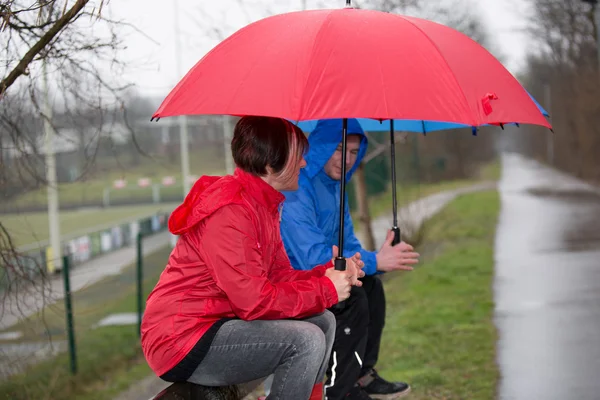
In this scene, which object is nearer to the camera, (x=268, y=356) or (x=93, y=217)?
(x=268, y=356)

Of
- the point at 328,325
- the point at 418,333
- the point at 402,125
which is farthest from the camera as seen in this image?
the point at 418,333

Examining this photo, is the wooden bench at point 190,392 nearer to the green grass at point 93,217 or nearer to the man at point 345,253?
the man at point 345,253

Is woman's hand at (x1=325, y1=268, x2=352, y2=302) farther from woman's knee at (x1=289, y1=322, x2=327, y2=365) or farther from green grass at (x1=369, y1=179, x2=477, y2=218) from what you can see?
green grass at (x1=369, y1=179, x2=477, y2=218)

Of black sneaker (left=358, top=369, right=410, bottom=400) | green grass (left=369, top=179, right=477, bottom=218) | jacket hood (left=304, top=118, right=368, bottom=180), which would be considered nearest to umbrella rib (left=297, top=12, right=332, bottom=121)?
jacket hood (left=304, top=118, right=368, bottom=180)

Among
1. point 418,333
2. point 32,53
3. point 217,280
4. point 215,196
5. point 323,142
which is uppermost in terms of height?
point 32,53

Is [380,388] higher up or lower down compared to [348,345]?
lower down

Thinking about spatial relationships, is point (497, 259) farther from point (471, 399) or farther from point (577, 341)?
point (471, 399)

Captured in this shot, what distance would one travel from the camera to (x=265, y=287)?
301 centimetres

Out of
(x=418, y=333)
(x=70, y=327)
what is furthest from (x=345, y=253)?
(x=70, y=327)

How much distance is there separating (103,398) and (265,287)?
625 cm

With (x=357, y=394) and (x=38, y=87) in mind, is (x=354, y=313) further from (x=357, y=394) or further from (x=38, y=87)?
(x=38, y=87)

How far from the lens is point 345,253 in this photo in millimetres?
4457

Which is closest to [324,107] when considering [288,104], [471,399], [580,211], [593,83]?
[288,104]

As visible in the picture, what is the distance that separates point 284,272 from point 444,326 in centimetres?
433
